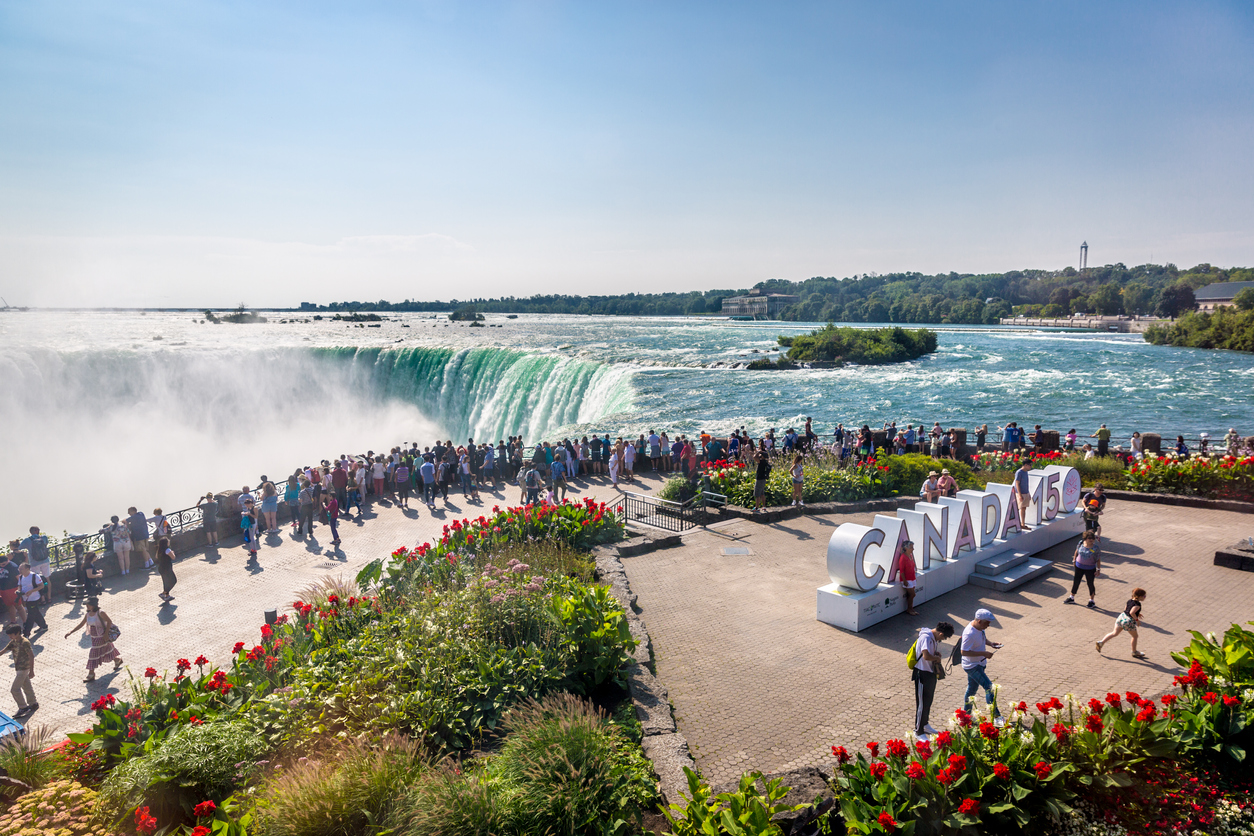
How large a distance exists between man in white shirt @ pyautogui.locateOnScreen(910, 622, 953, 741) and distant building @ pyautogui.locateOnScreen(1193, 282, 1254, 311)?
407ft

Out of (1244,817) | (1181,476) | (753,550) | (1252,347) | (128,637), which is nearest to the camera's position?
(1244,817)

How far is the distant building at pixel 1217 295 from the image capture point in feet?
323

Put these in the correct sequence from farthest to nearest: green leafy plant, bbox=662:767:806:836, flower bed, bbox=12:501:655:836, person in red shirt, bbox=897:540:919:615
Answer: person in red shirt, bbox=897:540:919:615 < flower bed, bbox=12:501:655:836 < green leafy plant, bbox=662:767:806:836

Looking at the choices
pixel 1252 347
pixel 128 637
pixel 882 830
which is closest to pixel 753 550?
pixel 882 830

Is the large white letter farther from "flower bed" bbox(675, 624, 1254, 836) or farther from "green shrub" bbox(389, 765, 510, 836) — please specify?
"green shrub" bbox(389, 765, 510, 836)

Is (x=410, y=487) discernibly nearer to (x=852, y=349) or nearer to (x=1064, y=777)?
(x=1064, y=777)

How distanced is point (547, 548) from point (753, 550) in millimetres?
3966

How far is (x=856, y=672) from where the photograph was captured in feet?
25.6

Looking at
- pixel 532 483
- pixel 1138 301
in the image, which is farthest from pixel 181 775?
pixel 1138 301

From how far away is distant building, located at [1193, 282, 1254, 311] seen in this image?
98544 mm

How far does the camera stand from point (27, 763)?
20.0 feet

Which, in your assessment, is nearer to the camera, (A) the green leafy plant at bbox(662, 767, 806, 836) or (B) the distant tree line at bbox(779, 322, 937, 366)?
(A) the green leafy plant at bbox(662, 767, 806, 836)

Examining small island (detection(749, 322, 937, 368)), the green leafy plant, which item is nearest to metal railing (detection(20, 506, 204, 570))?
the green leafy plant

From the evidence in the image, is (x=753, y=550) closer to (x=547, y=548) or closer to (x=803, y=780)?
(x=547, y=548)
